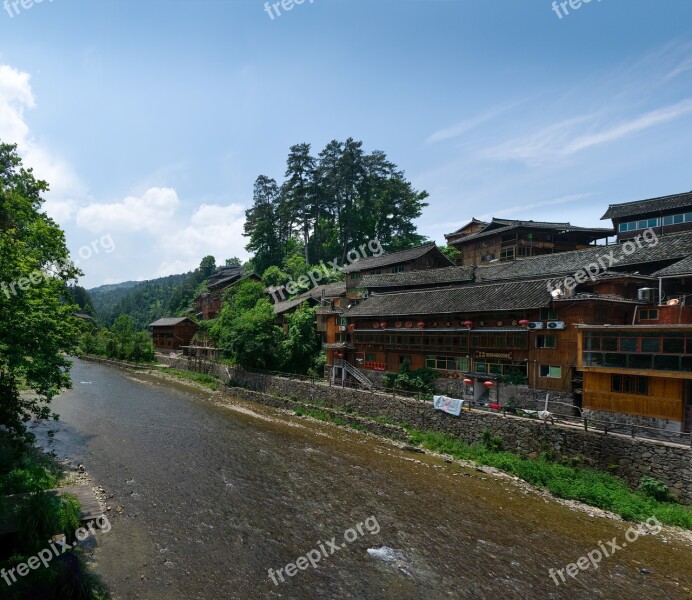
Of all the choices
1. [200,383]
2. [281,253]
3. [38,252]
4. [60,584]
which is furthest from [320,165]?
[60,584]

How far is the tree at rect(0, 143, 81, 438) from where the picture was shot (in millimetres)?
14805

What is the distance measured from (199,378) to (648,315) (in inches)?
1838

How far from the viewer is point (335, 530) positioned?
15781 millimetres

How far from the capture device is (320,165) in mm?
65562

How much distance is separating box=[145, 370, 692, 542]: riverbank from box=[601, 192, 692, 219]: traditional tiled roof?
2964 cm

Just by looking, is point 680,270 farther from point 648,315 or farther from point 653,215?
point 653,215

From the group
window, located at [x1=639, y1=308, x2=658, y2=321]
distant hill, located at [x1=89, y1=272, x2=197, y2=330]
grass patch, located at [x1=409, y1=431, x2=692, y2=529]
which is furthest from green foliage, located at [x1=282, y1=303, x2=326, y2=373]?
distant hill, located at [x1=89, y1=272, x2=197, y2=330]

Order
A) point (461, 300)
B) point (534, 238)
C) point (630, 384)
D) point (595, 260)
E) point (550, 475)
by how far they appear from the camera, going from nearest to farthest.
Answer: point (550, 475) < point (630, 384) < point (461, 300) < point (595, 260) < point (534, 238)

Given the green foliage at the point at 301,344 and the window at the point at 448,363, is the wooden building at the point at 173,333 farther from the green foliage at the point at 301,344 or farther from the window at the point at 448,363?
the window at the point at 448,363

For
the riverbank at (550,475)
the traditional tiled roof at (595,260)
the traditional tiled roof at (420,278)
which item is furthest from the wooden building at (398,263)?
the riverbank at (550,475)

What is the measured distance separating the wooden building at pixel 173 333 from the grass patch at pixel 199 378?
45.7ft

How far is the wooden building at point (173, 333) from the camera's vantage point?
72.1 metres

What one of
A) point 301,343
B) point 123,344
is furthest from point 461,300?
point 123,344

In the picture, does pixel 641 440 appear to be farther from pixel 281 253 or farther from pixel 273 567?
pixel 281 253
